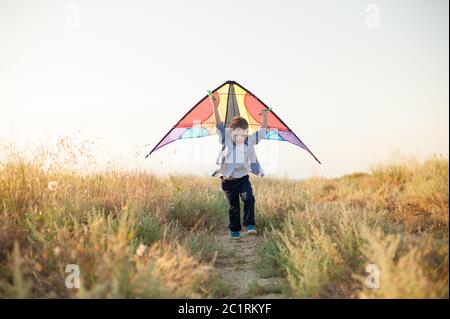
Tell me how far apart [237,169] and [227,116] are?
73.7 inches

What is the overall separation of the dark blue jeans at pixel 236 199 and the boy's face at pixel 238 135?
539 mm

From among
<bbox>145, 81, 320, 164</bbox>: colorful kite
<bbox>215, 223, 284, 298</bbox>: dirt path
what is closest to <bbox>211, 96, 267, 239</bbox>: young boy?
<bbox>215, 223, 284, 298</bbox>: dirt path

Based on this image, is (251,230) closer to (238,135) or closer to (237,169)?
(237,169)

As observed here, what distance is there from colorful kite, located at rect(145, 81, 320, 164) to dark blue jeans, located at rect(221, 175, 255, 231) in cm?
139

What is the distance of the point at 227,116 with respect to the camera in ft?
23.1

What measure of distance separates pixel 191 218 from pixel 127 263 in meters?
2.83

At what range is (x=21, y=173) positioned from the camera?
482cm

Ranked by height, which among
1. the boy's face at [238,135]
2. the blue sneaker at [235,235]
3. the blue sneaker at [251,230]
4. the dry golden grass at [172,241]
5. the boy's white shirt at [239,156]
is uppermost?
the boy's face at [238,135]

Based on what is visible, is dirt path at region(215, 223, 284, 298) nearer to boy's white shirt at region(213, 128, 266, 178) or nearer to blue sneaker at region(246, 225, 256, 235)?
blue sneaker at region(246, 225, 256, 235)

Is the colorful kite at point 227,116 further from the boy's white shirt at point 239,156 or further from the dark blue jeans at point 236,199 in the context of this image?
the dark blue jeans at point 236,199

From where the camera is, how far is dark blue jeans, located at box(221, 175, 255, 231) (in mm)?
5375

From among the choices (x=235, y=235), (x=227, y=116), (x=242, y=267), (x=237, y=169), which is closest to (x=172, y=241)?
(x=242, y=267)

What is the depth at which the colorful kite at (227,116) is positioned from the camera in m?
6.29

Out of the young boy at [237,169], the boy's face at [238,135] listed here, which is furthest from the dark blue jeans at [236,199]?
the boy's face at [238,135]
